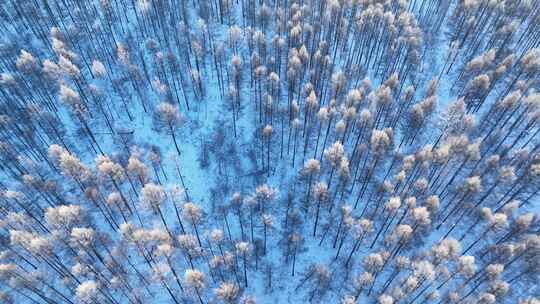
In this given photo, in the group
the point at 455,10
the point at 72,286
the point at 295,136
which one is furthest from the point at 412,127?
the point at 72,286

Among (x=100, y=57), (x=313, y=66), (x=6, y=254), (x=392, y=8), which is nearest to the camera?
(x=6, y=254)

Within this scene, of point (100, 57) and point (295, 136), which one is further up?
point (100, 57)

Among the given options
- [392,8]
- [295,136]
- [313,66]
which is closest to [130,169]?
[295,136]

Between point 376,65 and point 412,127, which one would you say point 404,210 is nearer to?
point 412,127

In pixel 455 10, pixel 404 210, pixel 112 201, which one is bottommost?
pixel 404 210

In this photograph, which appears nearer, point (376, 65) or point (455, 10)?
point (376, 65)

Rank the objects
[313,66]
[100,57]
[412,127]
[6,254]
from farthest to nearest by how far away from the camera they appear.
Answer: [100,57]
[313,66]
[412,127]
[6,254]

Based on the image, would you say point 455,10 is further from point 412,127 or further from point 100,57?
point 100,57
